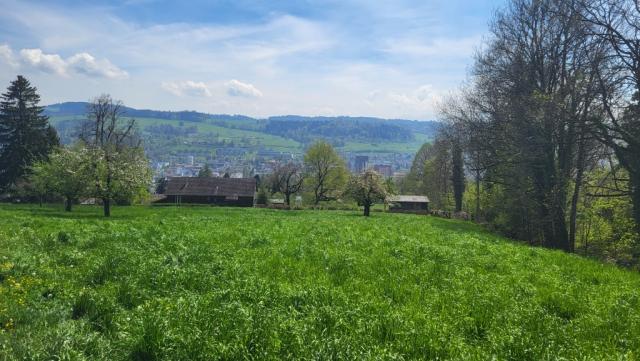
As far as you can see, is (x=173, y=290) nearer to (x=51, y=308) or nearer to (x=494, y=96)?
(x=51, y=308)

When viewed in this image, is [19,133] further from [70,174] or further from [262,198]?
[262,198]

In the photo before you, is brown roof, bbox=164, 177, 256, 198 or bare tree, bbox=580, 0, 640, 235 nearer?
bare tree, bbox=580, 0, 640, 235

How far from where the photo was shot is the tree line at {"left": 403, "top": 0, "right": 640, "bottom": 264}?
2200 centimetres

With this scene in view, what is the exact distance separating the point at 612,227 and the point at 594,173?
13.0ft

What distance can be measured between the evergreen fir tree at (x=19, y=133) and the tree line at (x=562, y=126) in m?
55.5

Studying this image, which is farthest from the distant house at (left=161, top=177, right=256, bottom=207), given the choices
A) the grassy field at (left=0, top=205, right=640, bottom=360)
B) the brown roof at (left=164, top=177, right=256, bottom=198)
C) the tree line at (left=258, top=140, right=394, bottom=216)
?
the grassy field at (left=0, top=205, right=640, bottom=360)

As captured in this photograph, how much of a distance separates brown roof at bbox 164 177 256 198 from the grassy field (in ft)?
191

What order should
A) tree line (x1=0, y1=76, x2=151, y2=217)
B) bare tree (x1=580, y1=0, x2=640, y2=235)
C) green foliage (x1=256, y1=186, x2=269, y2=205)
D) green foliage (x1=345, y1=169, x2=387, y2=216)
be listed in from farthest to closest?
1. green foliage (x1=256, y1=186, x2=269, y2=205)
2. tree line (x1=0, y1=76, x2=151, y2=217)
3. green foliage (x1=345, y1=169, x2=387, y2=216)
4. bare tree (x1=580, y1=0, x2=640, y2=235)

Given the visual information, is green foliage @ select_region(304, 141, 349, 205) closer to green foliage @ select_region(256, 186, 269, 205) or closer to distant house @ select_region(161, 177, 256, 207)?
green foliage @ select_region(256, 186, 269, 205)

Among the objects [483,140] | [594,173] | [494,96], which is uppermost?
[494,96]

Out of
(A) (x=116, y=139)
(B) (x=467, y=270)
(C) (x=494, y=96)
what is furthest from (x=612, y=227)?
(A) (x=116, y=139)

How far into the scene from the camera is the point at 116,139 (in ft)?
209

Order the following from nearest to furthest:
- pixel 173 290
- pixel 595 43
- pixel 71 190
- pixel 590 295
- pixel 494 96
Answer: pixel 173 290, pixel 590 295, pixel 595 43, pixel 494 96, pixel 71 190

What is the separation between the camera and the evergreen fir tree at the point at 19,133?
58906 mm
